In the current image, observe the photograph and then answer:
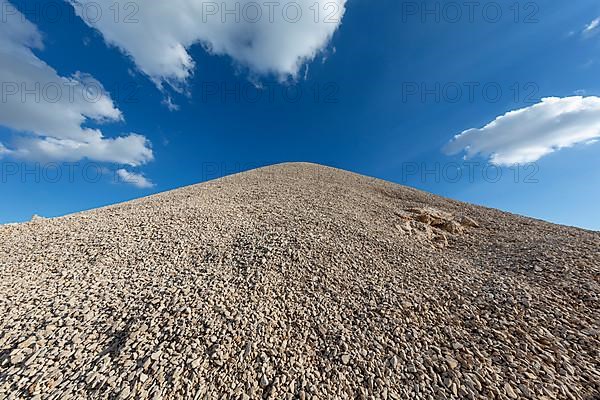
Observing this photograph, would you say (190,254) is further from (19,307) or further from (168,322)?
(19,307)

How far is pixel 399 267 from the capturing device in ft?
19.2

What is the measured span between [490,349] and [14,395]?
6334mm

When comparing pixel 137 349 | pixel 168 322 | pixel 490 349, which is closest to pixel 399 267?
pixel 490 349

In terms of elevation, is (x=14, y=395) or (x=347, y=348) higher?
(x=347, y=348)

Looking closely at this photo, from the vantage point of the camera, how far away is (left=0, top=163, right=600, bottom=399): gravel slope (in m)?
3.09

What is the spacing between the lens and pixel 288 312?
13.9ft

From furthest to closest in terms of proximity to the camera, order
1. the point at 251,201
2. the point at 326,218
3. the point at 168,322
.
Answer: the point at 251,201 → the point at 326,218 → the point at 168,322

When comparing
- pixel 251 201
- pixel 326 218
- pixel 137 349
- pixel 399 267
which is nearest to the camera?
pixel 137 349

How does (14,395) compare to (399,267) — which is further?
(399,267)

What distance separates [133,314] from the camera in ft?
13.1

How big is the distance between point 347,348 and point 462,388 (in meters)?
1.47

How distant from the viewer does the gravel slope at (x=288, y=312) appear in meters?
3.09

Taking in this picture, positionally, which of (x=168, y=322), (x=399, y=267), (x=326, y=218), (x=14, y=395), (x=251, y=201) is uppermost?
(x=251, y=201)

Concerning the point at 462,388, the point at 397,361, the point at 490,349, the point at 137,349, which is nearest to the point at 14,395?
the point at 137,349
